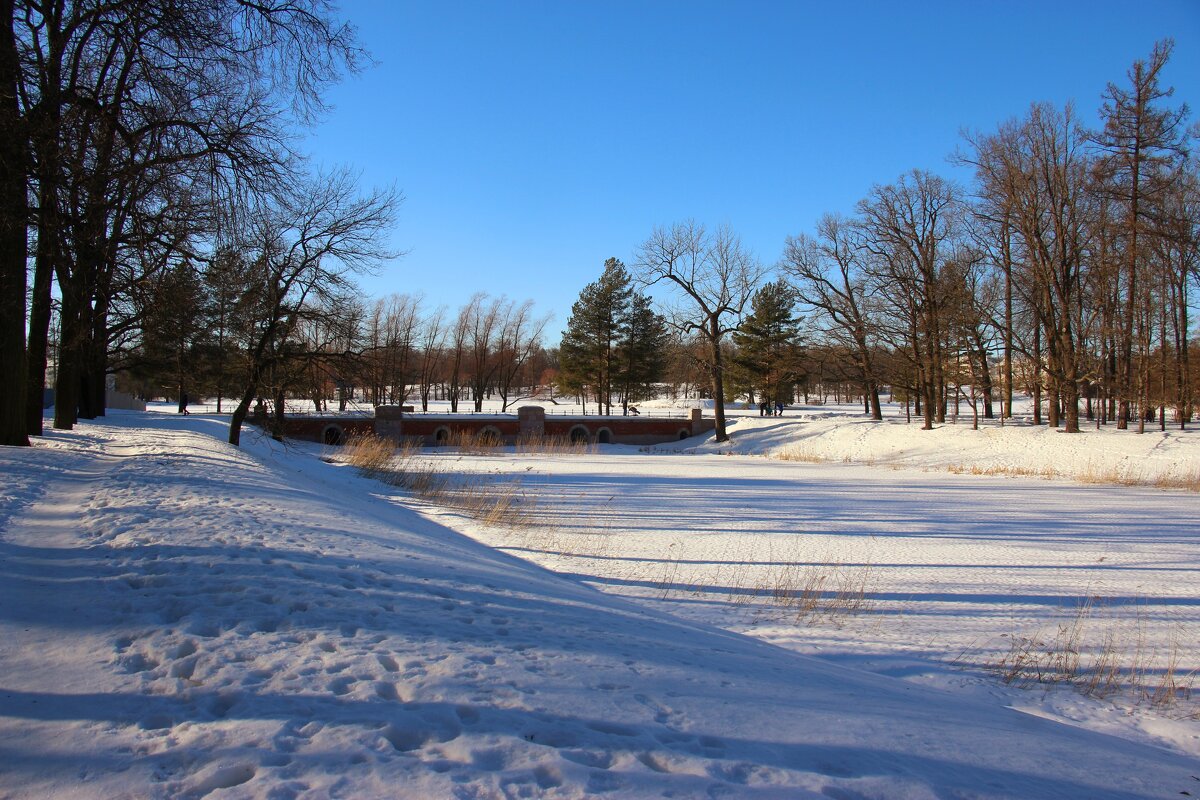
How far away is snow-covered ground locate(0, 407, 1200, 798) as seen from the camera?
2.90 m

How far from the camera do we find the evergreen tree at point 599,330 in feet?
183

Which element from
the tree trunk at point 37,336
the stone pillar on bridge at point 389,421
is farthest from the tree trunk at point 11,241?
the stone pillar on bridge at point 389,421

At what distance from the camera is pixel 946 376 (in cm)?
3431

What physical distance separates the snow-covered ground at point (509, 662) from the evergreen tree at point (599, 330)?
45362 mm

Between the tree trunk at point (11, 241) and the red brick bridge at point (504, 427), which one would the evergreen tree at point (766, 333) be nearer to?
the red brick bridge at point (504, 427)

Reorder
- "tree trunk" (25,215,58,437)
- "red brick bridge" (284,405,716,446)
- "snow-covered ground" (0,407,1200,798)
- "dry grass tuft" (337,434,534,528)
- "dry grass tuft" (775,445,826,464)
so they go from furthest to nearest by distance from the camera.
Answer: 1. "red brick bridge" (284,405,716,446)
2. "dry grass tuft" (775,445,826,464)
3. "dry grass tuft" (337,434,534,528)
4. "tree trunk" (25,215,58,437)
5. "snow-covered ground" (0,407,1200,798)

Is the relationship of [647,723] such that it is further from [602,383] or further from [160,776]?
[602,383]

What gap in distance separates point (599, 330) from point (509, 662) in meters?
52.7

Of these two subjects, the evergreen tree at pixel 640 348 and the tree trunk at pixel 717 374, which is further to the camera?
the evergreen tree at pixel 640 348

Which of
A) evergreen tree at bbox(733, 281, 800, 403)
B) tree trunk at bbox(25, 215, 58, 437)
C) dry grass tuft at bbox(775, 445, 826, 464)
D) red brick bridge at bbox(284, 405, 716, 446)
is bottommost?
dry grass tuft at bbox(775, 445, 826, 464)

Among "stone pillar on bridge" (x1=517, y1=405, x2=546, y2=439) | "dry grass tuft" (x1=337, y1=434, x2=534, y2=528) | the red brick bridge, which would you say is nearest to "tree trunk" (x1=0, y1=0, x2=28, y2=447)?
"dry grass tuft" (x1=337, y1=434, x2=534, y2=528)

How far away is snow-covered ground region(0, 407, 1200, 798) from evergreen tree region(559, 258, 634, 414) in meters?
45.4

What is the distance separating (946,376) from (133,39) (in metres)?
33.7

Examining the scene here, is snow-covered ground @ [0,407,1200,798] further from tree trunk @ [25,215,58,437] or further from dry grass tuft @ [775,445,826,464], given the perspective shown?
dry grass tuft @ [775,445,826,464]
